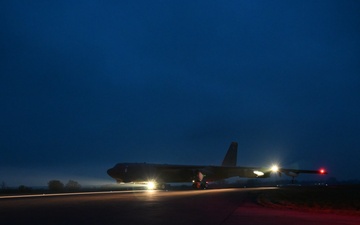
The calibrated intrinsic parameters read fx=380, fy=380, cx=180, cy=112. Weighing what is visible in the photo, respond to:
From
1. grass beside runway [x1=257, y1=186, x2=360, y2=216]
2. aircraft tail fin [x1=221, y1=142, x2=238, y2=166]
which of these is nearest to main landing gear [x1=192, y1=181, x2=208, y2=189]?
aircraft tail fin [x1=221, y1=142, x2=238, y2=166]

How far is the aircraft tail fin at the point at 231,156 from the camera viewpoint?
74887mm

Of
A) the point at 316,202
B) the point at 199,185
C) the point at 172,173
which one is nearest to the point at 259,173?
the point at 199,185

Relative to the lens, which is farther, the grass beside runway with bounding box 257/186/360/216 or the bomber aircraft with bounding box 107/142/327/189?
the bomber aircraft with bounding box 107/142/327/189

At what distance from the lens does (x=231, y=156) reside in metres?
75.2

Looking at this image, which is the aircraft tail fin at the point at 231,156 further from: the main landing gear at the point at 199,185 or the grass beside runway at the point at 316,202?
the grass beside runway at the point at 316,202

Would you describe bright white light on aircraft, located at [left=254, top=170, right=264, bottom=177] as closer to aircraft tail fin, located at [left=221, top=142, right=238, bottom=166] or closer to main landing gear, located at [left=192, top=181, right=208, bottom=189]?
aircraft tail fin, located at [left=221, top=142, right=238, bottom=166]

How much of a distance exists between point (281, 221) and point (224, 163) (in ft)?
195

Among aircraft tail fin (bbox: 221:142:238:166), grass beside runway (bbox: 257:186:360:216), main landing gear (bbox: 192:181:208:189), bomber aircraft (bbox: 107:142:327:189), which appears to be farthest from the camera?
aircraft tail fin (bbox: 221:142:238:166)

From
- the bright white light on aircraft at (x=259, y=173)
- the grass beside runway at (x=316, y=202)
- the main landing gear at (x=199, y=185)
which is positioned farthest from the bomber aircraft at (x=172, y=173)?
the grass beside runway at (x=316, y=202)

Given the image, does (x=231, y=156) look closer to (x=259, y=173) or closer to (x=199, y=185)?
(x=259, y=173)

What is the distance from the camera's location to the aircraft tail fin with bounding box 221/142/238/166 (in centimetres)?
7489

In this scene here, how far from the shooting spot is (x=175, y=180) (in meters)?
62.0

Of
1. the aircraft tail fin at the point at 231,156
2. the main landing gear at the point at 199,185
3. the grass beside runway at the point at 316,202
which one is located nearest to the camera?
the grass beside runway at the point at 316,202

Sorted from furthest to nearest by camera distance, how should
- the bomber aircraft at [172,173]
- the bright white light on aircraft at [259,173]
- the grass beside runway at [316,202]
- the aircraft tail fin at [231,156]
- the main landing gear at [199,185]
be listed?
the aircraft tail fin at [231,156] < the bright white light on aircraft at [259,173] < the main landing gear at [199,185] < the bomber aircraft at [172,173] < the grass beside runway at [316,202]
